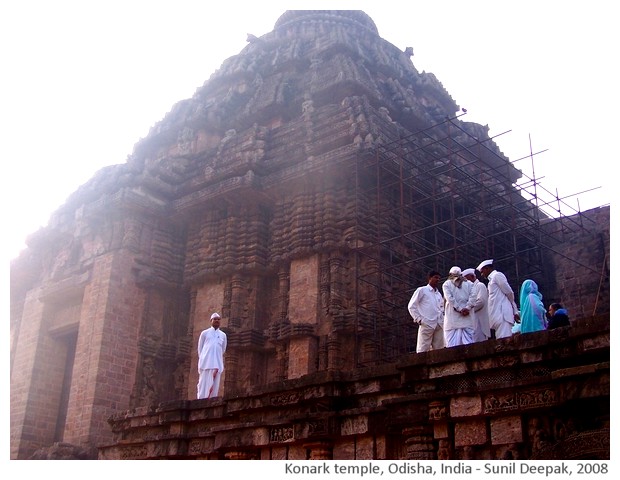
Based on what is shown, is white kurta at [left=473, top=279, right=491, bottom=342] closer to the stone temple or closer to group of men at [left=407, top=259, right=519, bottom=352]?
group of men at [left=407, top=259, right=519, bottom=352]

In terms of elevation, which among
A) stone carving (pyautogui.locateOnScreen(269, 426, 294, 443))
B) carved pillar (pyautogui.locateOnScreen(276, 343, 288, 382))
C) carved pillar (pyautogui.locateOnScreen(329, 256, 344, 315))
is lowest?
stone carving (pyautogui.locateOnScreen(269, 426, 294, 443))

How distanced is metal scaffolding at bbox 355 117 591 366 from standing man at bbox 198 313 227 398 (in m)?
2.89

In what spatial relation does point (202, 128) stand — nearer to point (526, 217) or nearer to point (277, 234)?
point (277, 234)

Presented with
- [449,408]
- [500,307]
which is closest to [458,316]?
[500,307]

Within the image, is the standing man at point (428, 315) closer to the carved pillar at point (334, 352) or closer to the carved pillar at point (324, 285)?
the carved pillar at point (334, 352)

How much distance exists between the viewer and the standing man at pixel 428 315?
34.7ft

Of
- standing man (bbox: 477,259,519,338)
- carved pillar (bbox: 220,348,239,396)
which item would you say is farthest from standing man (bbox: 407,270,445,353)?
carved pillar (bbox: 220,348,239,396)

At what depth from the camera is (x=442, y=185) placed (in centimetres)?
1667

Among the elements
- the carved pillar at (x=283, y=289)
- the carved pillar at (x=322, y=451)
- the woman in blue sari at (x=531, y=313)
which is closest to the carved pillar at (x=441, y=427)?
the carved pillar at (x=322, y=451)

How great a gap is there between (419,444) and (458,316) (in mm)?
2179

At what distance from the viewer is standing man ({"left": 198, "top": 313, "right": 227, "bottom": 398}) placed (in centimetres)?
1305

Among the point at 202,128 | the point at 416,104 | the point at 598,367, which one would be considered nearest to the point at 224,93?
the point at 202,128

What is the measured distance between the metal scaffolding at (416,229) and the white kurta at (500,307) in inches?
155

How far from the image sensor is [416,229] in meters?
16.6
